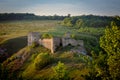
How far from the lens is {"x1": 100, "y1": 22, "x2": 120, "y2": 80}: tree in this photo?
135 feet

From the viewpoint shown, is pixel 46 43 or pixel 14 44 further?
pixel 14 44

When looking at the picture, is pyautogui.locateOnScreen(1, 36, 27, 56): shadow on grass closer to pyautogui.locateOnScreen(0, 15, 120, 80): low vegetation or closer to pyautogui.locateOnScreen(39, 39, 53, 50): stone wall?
pyautogui.locateOnScreen(0, 15, 120, 80): low vegetation

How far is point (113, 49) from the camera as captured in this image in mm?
42000

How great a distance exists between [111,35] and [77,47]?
193 ft

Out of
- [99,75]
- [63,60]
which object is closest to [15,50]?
[63,60]

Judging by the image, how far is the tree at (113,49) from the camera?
41259 millimetres

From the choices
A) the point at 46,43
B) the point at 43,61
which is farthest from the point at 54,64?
the point at 46,43

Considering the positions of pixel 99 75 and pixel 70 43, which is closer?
pixel 99 75

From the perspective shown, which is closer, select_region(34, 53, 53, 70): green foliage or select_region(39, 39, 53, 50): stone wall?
select_region(34, 53, 53, 70): green foliage

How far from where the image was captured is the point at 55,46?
10350 cm

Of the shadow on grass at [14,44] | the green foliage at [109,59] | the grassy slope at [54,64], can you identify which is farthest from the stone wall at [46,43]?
the green foliage at [109,59]

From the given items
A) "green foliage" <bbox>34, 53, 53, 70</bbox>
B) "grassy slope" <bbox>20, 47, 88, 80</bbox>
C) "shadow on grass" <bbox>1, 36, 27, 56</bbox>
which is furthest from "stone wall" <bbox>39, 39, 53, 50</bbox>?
"shadow on grass" <bbox>1, 36, 27, 56</bbox>

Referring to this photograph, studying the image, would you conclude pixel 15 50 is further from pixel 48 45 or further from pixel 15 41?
pixel 48 45

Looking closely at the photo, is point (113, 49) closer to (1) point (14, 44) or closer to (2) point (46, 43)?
(2) point (46, 43)
